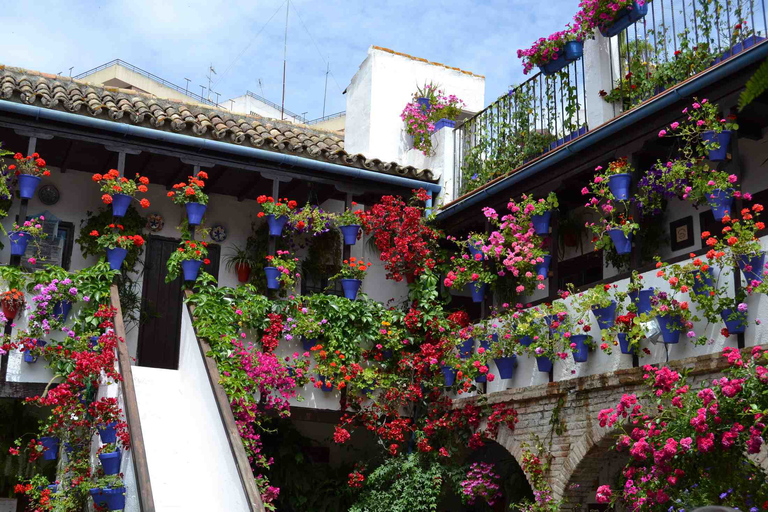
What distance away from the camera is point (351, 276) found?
38.2ft

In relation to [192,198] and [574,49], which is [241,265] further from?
[574,49]

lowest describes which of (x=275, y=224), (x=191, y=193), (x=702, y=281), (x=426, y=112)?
(x=702, y=281)

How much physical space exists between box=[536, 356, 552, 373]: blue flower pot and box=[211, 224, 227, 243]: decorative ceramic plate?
5406 mm

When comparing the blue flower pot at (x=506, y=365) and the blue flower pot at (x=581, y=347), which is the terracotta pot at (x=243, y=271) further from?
the blue flower pot at (x=581, y=347)

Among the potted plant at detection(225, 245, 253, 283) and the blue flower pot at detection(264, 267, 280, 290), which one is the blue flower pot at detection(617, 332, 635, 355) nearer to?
the blue flower pot at detection(264, 267, 280, 290)

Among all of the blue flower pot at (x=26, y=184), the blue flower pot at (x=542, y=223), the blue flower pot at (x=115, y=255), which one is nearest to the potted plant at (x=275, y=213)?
the blue flower pot at (x=115, y=255)

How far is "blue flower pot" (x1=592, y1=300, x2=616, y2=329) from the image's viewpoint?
8533 millimetres

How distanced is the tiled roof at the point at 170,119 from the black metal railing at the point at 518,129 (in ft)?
2.63

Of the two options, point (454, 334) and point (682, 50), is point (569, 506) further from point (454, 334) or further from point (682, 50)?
point (682, 50)

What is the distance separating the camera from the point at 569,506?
9008 mm

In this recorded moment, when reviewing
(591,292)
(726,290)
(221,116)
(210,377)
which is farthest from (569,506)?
(221,116)

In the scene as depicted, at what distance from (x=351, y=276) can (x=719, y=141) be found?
5372 mm

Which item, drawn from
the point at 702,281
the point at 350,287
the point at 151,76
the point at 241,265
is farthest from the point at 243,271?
the point at 151,76

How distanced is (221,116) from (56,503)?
22.3ft
